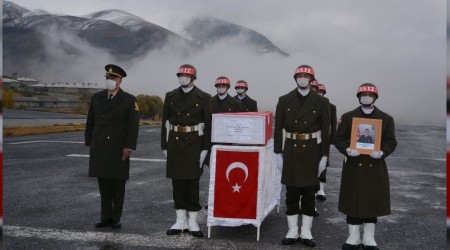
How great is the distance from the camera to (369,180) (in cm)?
525

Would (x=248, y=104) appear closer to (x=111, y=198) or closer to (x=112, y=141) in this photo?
(x=112, y=141)

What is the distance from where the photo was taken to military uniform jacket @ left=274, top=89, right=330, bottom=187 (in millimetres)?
5449

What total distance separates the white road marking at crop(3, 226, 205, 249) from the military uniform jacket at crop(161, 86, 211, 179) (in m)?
0.79

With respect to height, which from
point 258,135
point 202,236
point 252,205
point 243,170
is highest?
point 258,135

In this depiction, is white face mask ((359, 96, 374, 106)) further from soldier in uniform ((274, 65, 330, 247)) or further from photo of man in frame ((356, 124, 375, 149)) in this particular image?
soldier in uniform ((274, 65, 330, 247))

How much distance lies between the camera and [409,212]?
7301mm

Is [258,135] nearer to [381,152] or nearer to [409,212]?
[381,152]

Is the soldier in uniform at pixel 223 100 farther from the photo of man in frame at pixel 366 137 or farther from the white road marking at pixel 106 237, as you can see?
the photo of man in frame at pixel 366 137

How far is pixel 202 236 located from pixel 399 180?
21.6 ft

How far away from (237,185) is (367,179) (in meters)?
1.57

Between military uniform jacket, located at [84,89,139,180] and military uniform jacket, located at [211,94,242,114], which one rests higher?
military uniform jacket, located at [211,94,242,114]

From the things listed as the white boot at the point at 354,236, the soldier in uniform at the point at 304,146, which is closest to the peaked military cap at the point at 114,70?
the soldier in uniform at the point at 304,146

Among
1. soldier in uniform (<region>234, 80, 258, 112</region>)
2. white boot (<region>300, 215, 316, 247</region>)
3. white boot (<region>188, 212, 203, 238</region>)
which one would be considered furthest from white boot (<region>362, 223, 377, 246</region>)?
soldier in uniform (<region>234, 80, 258, 112</region>)

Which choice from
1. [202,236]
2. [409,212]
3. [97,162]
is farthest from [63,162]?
[409,212]
